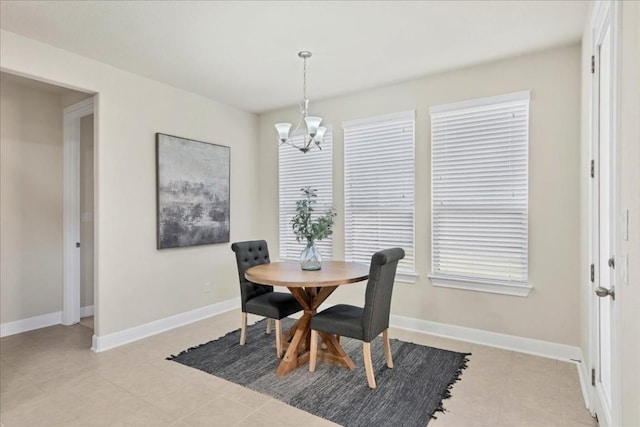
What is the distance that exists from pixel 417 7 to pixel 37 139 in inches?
166

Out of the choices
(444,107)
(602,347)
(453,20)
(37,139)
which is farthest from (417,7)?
(37,139)

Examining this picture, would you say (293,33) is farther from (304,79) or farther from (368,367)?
(368,367)

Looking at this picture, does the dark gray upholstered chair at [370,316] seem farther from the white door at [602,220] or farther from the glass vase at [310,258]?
the white door at [602,220]

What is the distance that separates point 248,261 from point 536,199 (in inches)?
108

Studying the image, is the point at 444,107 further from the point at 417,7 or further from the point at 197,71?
the point at 197,71

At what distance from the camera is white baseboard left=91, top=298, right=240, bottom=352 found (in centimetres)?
335

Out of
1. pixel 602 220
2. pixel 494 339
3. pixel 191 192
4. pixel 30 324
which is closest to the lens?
pixel 602 220

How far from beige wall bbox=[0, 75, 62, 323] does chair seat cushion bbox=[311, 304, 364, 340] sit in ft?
11.2

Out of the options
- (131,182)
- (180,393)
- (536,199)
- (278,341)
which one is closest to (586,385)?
(536,199)

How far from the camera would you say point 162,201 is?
386 cm

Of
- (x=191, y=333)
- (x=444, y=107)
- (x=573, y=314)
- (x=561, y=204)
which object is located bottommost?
(x=191, y=333)

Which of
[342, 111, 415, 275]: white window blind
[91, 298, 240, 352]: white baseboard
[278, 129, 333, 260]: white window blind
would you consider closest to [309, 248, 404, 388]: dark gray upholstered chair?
[342, 111, 415, 275]: white window blind

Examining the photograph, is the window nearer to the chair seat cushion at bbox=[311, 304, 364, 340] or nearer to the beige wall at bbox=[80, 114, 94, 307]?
the chair seat cushion at bbox=[311, 304, 364, 340]

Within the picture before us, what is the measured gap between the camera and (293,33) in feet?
9.10
